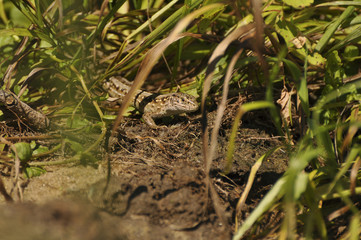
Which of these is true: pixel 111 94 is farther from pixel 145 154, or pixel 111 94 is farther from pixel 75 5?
pixel 145 154

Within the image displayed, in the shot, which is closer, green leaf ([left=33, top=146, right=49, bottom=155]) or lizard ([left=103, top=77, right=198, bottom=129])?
green leaf ([left=33, top=146, right=49, bottom=155])

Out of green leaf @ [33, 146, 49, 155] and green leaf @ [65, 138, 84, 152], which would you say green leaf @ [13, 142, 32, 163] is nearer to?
green leaf @ [33, 146, 49, 155]

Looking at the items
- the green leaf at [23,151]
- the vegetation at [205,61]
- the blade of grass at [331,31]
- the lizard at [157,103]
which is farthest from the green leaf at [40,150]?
the blade of grass at [331,31]

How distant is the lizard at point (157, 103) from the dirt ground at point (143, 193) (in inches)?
11.6

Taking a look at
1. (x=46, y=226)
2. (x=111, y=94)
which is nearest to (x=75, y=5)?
(x=111, y=94)

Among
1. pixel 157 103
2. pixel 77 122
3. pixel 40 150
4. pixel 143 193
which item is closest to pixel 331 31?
pixel 157 103

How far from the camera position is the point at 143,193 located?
2.39 m

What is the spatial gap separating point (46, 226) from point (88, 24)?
286cm

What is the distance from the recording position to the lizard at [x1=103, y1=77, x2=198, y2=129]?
3.49 m

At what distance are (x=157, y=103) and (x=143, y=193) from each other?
1.54 metres

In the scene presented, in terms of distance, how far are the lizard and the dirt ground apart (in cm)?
29

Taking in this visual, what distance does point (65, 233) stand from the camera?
5.72 ft

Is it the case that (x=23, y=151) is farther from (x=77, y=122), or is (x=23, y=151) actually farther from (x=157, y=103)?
(x=157, y=103)

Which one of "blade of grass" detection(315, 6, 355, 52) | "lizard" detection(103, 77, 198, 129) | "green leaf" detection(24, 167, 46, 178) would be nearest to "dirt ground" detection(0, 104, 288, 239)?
"green leaf" detection(24, 167, 46, 178)
